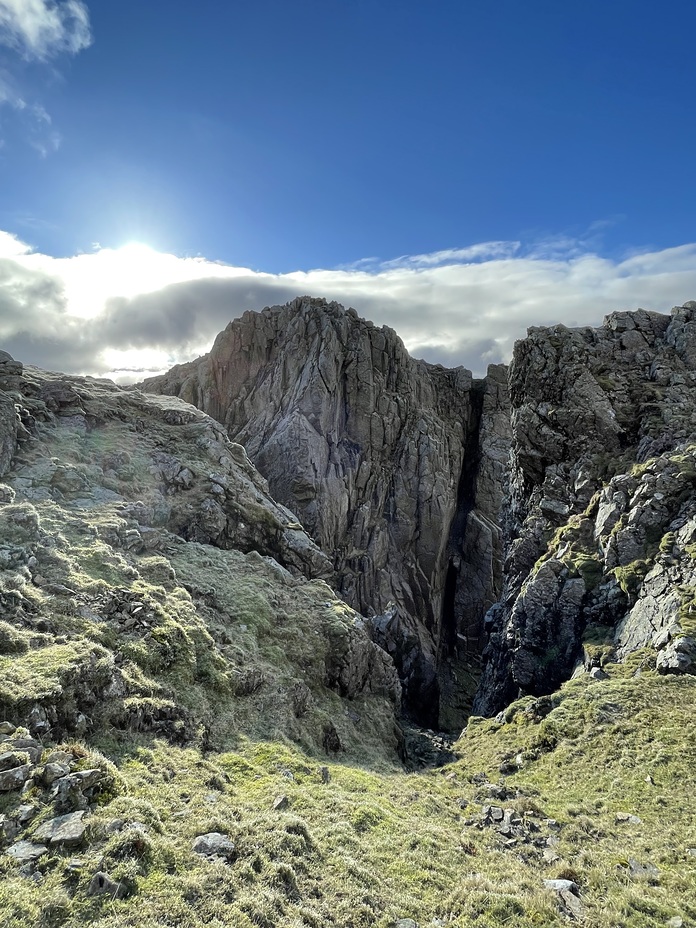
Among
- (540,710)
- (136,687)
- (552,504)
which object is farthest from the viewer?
(552,504)

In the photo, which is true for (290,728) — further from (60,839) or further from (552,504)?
(552,504)

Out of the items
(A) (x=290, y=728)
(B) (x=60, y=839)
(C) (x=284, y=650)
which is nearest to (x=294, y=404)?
(C) (x=284, y=650)

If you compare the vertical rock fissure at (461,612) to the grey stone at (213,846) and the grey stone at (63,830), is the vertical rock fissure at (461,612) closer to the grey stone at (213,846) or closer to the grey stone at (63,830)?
the grey stone at (213,846)

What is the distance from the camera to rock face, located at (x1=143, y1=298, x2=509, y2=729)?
258 ft

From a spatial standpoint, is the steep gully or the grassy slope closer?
the grassy slope

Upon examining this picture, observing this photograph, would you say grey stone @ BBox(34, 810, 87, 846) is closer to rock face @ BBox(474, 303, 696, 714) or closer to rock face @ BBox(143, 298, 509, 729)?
rock face @ BBox(474, 303, 696, 714)

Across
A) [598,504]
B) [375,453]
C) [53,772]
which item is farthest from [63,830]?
[375,453]

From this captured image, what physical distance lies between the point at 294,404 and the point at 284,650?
54.4 m

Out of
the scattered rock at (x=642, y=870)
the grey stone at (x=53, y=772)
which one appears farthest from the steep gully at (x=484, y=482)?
the grey stone at (x=53, y=772)

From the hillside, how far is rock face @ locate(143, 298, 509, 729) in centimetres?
1846

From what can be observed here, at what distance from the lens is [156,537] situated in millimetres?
40656

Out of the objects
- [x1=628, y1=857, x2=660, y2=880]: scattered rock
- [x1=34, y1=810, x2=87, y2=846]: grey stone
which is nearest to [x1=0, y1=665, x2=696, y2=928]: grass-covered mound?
[x1=628, y1=857, x2=660, y2=880]: scattered rock

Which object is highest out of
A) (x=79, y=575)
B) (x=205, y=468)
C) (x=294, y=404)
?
(x=294, y=404)

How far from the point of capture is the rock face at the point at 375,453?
7850 centimetres
